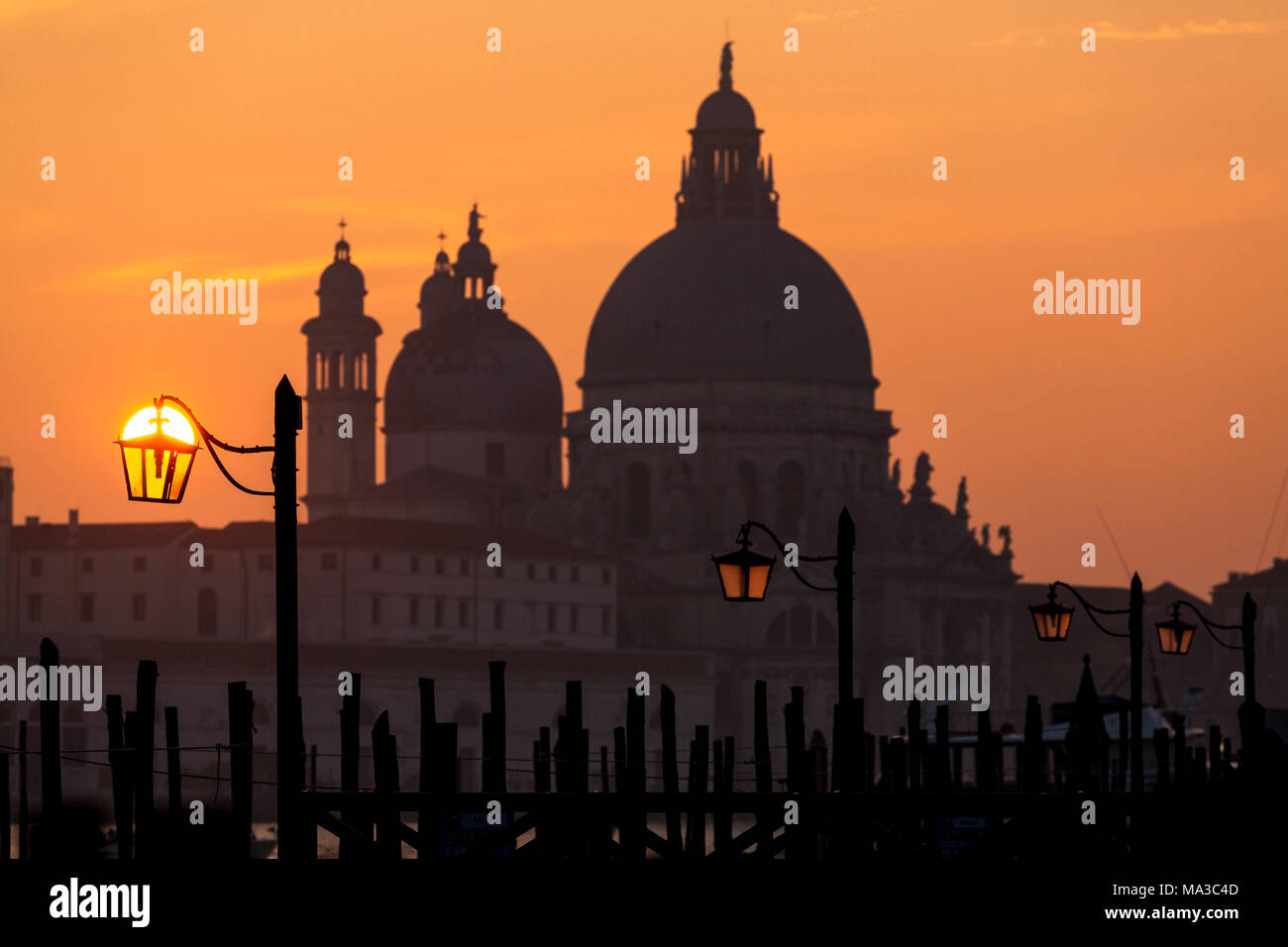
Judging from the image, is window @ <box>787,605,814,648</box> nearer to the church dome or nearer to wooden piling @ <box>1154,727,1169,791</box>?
the church dome

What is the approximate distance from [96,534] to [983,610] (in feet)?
129

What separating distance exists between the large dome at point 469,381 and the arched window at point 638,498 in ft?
17.8

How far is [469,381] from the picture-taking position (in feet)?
417

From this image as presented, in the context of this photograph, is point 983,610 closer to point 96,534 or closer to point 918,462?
point 918,462

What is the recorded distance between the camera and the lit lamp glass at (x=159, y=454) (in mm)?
19312

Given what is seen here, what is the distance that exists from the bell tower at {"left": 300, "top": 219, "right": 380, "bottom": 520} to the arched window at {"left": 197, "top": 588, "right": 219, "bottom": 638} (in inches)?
694

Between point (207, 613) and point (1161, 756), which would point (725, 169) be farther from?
point (1161, 756)

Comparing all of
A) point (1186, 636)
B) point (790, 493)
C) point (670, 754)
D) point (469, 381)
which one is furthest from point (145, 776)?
point (469, 381)

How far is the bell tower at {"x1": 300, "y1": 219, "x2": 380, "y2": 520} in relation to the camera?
122188 mm

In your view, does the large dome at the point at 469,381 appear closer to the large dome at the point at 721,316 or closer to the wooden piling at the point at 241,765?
the large dome at the point at 721,316

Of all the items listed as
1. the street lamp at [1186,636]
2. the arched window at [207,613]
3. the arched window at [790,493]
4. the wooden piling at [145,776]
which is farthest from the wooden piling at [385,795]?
the arched window at [790,493]

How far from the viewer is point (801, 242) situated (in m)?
127

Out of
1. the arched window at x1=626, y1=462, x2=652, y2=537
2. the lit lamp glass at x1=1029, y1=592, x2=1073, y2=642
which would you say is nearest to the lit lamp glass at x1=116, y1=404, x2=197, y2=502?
the lit lamp glass at x1=1029, y1=592, x2=1073, y2=642
